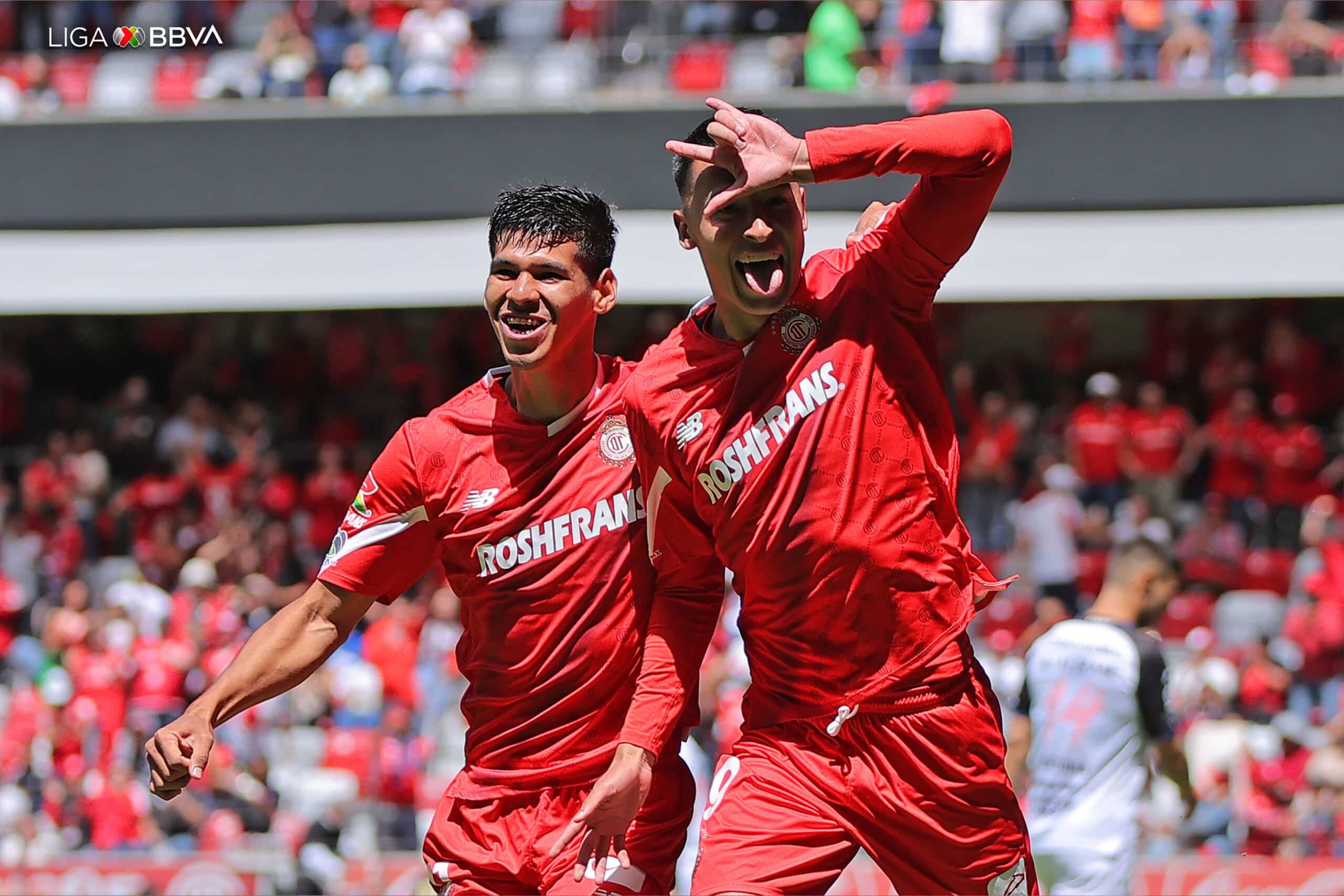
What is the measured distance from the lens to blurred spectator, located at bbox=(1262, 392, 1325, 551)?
40.3ft

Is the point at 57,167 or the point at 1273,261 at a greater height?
the point at 57,167

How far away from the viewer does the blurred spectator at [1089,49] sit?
44.4 feet

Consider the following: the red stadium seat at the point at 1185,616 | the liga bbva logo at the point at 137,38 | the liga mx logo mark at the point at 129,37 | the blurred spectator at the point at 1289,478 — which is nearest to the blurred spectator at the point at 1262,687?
the red stadium seat at the point at 1185,616

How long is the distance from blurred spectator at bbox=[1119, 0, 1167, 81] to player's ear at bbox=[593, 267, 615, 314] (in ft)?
33.1

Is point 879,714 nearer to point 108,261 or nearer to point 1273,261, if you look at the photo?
point 1273,261

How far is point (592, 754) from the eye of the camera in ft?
14.2

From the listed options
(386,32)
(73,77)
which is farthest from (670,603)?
(73,77)

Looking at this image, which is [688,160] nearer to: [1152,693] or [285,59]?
[1152,693]

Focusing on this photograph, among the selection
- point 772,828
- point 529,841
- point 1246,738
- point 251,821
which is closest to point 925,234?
point 772,828

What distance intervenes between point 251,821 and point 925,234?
791 centimetres

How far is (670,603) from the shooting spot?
4172 millimetres

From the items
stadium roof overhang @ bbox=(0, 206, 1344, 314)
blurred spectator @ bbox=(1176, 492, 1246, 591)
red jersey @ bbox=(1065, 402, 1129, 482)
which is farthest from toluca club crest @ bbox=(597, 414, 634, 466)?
stadium roof overhang @ bbox=(0, 206, 1344, 314)

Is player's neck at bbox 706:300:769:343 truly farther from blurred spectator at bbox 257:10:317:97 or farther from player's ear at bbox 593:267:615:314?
blurred spectator at bbox 257:10:317:97

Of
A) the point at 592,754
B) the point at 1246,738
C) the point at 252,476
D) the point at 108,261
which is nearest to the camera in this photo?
the point at 592,754
